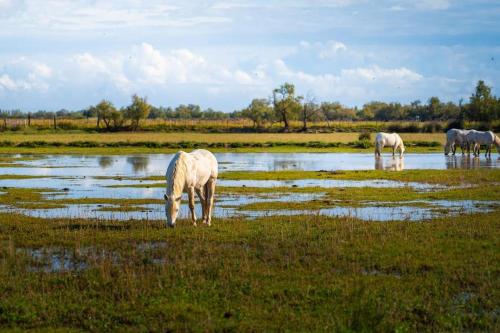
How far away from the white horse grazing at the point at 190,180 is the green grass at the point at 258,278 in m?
0.61

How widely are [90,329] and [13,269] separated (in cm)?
370

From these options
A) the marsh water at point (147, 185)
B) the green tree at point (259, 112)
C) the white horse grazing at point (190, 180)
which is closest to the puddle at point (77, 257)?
the white horse grazing at point (190, 180)

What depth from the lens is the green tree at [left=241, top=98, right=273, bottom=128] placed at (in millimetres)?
110500

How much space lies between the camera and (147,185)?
88.8ft

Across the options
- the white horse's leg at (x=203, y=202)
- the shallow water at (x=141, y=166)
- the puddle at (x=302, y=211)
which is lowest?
the puddle at (x=302, y=211)

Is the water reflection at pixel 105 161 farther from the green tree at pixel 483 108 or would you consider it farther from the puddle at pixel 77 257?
the green tree at pixel 483 108

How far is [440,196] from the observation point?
898 inches

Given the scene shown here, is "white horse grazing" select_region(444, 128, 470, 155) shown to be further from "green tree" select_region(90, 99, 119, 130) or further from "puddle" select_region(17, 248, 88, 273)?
"green tree" select_region(90, 99, 119, 130)

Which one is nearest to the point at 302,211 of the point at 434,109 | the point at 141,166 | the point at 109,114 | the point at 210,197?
the point at 210,197

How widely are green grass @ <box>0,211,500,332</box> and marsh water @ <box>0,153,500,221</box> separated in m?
3.20

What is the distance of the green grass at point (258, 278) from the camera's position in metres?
8.61

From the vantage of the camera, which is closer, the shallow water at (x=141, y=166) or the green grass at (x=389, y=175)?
the green grass at (x=389, y=175)

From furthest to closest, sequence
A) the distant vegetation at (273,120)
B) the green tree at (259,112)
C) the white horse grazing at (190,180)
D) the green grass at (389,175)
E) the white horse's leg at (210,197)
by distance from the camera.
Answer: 1. the green tree at (259,112)
2. the distant vegetation at (273,120)
3. the green grass at (389,175)
4. the white horse's leg at (210,197)
5. the white horse grazing at (190,180)

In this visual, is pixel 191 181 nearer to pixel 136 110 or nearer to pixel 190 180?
pixel 190 180
